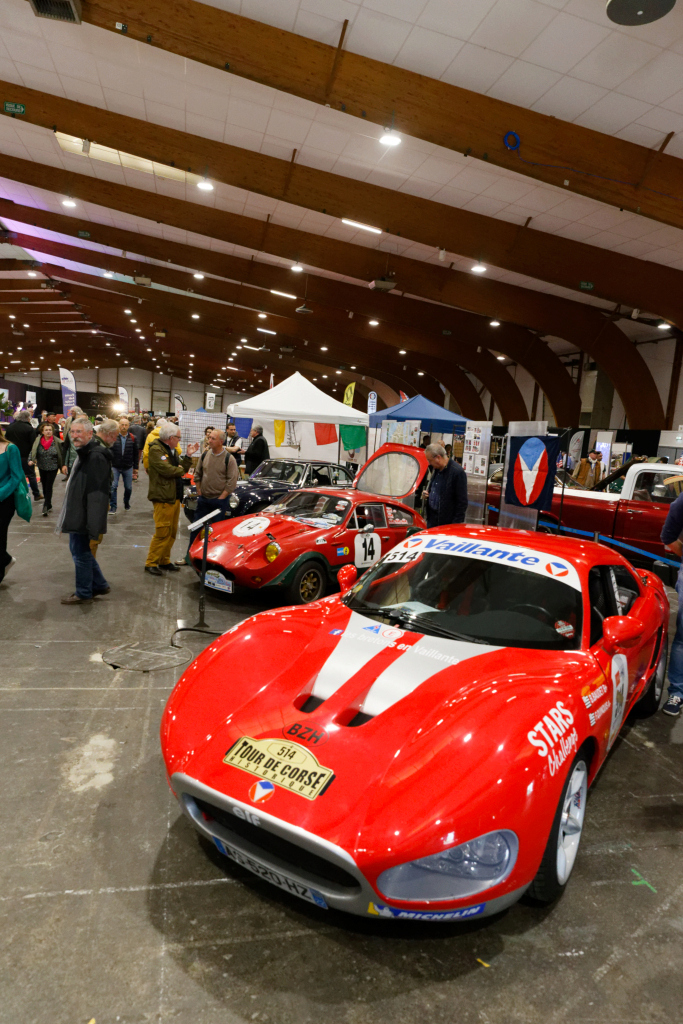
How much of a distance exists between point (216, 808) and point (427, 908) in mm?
785

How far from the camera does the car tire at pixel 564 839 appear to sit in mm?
2186

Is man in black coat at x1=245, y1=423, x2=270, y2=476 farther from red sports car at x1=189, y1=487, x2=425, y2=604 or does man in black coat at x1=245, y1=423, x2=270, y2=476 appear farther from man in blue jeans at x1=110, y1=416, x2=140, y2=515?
red sports car at x1=189, y1=487, x2=425, y2=604

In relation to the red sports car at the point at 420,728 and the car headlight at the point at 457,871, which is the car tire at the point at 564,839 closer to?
the red sports car at the point at 420,728

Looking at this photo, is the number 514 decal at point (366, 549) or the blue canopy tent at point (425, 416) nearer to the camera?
the number 514 decal at point (366, 549)

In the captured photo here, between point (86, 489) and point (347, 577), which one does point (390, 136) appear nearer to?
point (86, 489)

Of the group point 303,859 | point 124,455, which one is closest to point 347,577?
point 303,859

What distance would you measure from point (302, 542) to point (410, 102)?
497 centimetres

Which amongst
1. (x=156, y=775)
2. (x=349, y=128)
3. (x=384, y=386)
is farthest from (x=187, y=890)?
(x=384, y=386)

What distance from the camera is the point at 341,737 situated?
2254mm

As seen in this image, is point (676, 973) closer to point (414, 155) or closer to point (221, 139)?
point (414, 155)

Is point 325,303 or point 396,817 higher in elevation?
point 325,303

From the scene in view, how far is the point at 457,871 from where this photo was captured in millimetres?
1925

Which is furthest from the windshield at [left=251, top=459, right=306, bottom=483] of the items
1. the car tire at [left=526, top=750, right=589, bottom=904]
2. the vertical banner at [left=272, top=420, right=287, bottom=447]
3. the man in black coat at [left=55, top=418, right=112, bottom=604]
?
the car tire at [left=526, top=750, right=589, bottom=904]

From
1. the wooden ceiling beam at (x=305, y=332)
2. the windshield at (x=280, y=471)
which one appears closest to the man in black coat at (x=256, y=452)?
the windshield at (x=280, y=471)
